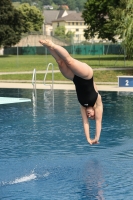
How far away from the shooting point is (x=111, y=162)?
40.8ft

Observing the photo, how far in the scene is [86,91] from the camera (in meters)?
9.68

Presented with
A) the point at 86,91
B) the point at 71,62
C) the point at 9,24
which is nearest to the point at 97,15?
the point at 9,24

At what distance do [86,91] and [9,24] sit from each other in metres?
78.1

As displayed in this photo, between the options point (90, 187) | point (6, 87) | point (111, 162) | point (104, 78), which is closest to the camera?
point (90, 187)

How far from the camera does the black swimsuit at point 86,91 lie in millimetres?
9617

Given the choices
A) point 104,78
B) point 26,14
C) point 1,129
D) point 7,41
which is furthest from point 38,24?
point 1,129

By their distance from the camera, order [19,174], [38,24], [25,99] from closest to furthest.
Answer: [19,174] < [25,99] < [38,24]

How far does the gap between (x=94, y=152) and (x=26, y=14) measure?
116 meters

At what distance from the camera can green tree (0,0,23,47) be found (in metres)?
82.4

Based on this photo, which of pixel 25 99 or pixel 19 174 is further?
pixel 25 99

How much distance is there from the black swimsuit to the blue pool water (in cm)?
168

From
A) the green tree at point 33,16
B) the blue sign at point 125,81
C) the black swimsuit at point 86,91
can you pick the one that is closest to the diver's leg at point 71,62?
the black swimsuit at point 86,91

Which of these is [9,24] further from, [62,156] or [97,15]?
[62,156]

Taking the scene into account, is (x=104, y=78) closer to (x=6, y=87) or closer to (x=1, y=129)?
(x=6, y=87)
